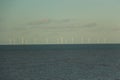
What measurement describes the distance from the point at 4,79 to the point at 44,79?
→ 9.96 m

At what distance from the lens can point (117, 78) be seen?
104250mm

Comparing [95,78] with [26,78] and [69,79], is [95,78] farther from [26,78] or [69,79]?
[26,78]

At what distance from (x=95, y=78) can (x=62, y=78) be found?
8254 mm

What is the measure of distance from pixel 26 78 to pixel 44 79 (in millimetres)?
5417

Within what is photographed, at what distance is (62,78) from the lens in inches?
4144

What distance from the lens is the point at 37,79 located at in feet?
339

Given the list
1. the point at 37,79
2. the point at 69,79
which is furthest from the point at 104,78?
the point at 37,79

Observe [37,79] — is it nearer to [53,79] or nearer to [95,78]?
[53,79]

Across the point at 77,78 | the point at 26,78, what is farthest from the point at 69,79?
the point at 26,78

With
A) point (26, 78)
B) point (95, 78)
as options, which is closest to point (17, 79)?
point (26, 78)

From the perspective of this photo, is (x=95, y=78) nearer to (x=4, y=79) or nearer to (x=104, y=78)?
(x=104, y=78)

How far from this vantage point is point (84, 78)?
105250mm

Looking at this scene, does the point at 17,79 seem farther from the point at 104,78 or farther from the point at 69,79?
the point at 104,78

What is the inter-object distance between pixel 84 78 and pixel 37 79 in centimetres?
1184
